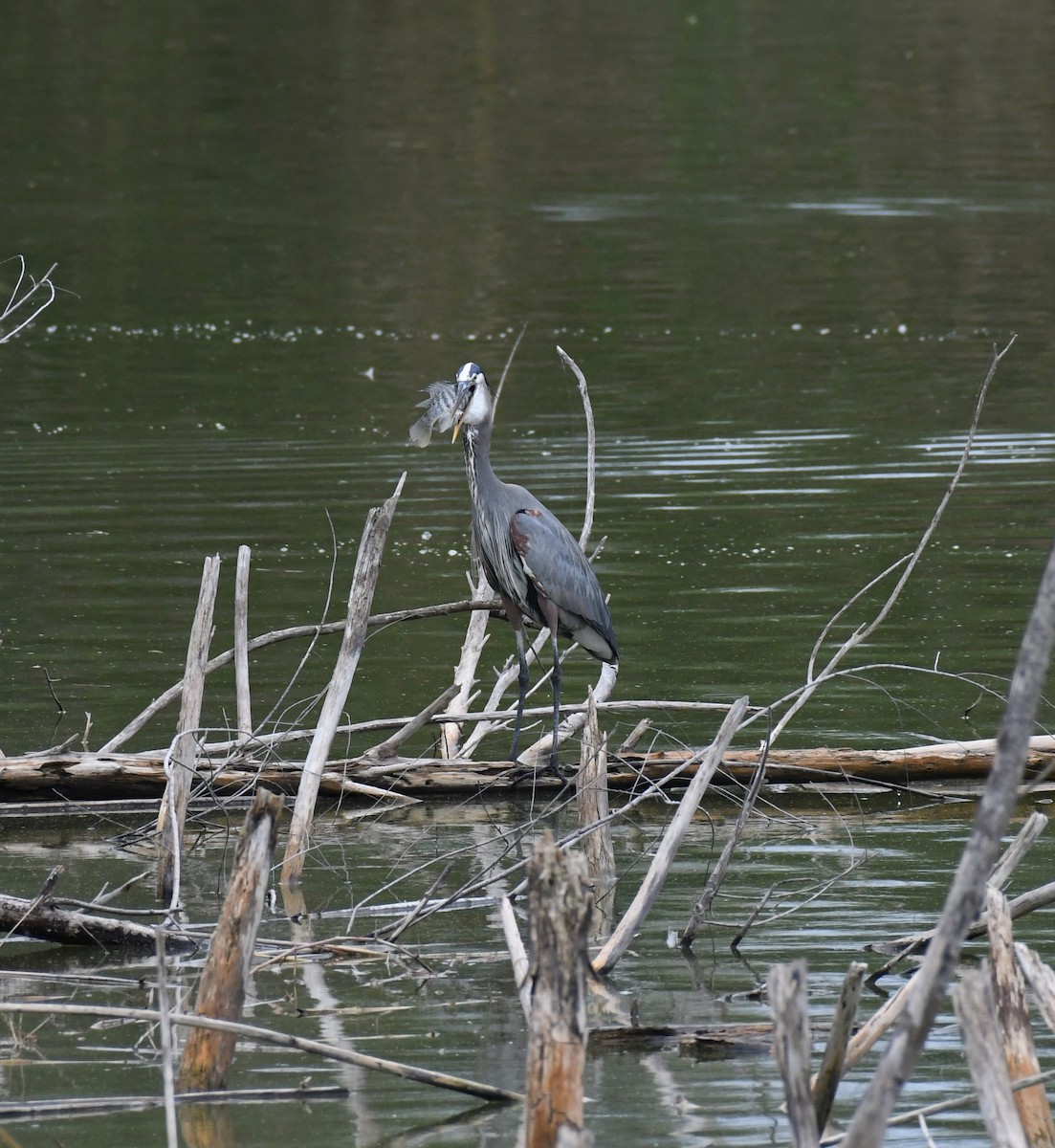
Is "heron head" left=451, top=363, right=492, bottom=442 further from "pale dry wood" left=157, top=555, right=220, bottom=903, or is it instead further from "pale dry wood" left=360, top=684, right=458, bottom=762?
"pale dry wood" left=157, top=555, right=220, bottom=903

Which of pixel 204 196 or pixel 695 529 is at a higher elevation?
pixel 204 196

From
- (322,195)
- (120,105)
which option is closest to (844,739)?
(322,195)

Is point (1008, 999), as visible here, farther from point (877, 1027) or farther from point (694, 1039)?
point (694, 1039)

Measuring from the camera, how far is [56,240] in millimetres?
26516

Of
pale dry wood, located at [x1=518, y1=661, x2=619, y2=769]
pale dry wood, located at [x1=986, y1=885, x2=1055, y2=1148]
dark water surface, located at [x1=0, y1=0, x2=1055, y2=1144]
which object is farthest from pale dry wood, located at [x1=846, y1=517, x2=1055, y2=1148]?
pale dry wood, located at [x1=518, y1=661, x2=619, y2=769]

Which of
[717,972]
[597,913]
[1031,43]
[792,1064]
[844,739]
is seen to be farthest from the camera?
[1031,43]

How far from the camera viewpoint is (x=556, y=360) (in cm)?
1988

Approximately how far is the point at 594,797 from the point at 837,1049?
106 inches

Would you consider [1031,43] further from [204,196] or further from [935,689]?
[935,689]

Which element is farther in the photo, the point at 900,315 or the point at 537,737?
the point at 900,315

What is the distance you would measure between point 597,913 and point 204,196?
25.2 metres

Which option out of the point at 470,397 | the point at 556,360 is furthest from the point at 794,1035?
the point at 556,360

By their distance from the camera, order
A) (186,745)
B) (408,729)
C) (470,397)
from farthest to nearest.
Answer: (470,397) → (408,729) → (186,745)

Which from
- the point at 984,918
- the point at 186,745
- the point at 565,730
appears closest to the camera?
the point at 984,918
